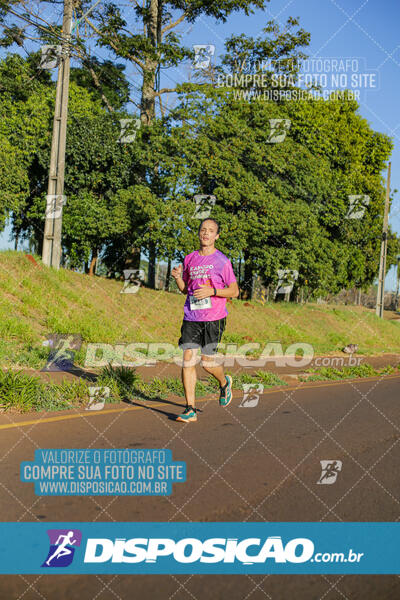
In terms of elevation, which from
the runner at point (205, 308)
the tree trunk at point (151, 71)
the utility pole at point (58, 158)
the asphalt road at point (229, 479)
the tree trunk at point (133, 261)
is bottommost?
the asphalt road at point (229, 479)

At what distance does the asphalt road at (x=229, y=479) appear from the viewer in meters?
2.77

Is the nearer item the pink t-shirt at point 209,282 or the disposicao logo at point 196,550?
the disposicao logo at point 196,550

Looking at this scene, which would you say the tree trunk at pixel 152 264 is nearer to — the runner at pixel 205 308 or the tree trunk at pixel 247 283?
the tree trunk at pixel 247 283

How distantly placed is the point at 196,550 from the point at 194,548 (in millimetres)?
21

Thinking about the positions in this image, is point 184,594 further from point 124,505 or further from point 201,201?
point 201,201

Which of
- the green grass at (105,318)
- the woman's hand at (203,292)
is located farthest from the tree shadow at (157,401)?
the green grass at (105,318)

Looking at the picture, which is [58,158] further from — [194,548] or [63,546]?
[194,548]

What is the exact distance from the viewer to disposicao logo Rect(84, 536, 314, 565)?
9.95 feet

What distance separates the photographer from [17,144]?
24.2 meters

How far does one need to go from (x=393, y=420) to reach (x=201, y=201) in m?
16.7

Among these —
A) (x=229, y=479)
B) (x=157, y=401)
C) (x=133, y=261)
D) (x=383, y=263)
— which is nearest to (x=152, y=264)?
(x=133, y=261)

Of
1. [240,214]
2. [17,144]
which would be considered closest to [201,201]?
[240,214]

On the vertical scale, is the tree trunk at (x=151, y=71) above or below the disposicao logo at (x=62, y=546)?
above

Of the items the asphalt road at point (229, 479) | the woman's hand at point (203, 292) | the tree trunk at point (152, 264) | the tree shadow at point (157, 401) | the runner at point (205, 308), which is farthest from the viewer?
the tree trunk at point (152, 264)
